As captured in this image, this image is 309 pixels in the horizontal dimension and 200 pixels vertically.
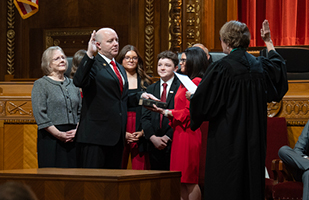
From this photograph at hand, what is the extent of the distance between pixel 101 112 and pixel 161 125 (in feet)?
2.63

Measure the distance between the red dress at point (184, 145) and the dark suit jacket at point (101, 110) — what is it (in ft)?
1.45

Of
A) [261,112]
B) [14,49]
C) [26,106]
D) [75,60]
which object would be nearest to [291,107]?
[261,112]

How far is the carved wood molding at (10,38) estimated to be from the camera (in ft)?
22.1

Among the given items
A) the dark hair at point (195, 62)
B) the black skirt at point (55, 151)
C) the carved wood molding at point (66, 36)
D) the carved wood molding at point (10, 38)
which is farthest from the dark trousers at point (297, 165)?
the carved wood molding at point (10, 38)

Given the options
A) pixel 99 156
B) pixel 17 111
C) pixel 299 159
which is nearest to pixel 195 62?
pixel 99 156

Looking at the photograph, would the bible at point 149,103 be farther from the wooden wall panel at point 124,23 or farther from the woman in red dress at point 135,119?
the wooden wall panel at point 124,23

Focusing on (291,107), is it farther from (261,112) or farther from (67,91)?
(67,91)

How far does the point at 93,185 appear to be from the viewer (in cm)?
225

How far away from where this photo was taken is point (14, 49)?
679 centimetres

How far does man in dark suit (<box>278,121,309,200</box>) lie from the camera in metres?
3.45

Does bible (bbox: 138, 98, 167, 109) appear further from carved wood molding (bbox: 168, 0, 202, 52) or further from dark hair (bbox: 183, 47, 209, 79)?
carved wood molding (bbox: 168, 0, 202, 52)

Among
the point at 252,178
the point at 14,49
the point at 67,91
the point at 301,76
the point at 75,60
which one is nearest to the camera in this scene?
the point at 252,178

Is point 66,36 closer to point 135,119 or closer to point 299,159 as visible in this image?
point 135,119

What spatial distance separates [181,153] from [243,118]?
0.91 m
